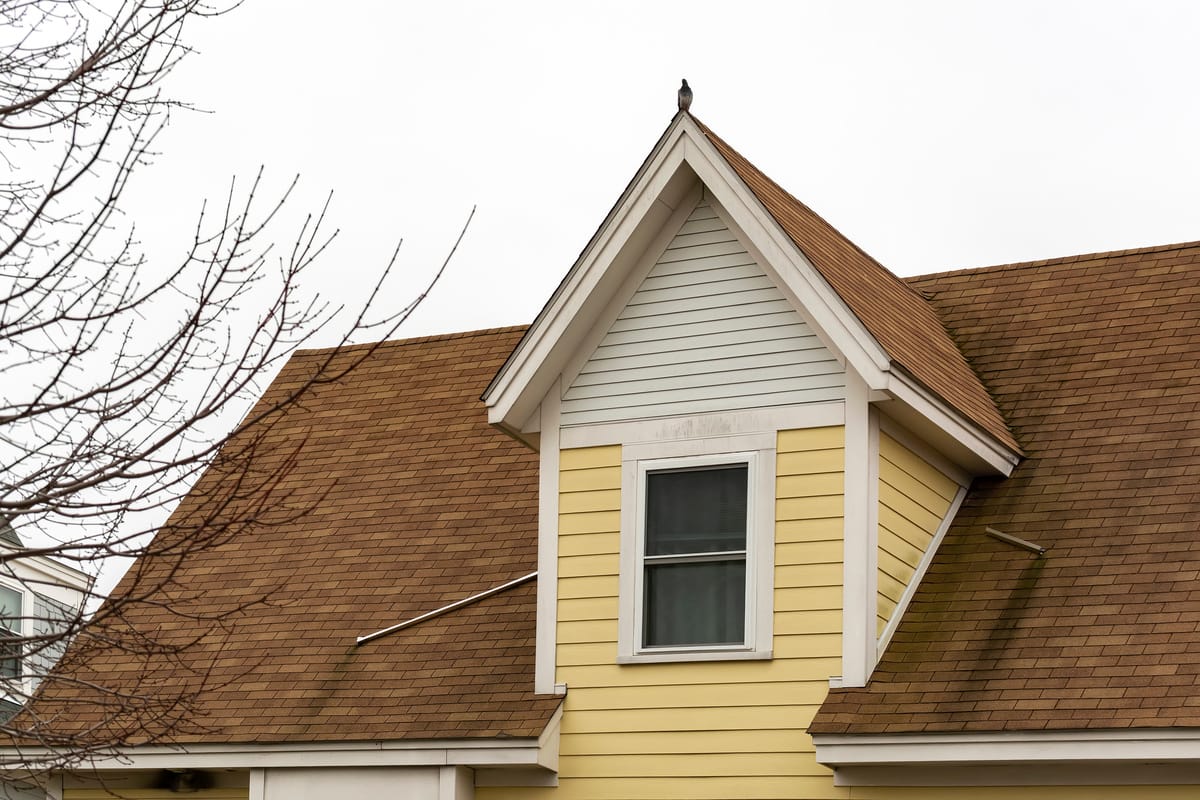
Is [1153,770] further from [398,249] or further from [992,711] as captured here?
[398,249]

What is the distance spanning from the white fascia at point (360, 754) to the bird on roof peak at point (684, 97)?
453 cm

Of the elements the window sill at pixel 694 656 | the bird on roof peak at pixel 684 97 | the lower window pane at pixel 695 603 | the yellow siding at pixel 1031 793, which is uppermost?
the bird on roof peak at pixel 684 97

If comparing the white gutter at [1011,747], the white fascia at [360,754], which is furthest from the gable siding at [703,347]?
the white gutter at [1011,747]

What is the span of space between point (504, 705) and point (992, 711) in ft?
12.1

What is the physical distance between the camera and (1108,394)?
13695mm

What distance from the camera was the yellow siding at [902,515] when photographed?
12.3 meters

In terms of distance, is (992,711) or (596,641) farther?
(596,641)

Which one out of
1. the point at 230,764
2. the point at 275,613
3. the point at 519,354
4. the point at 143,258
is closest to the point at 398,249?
the point at 143,258

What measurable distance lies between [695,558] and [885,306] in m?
2.80

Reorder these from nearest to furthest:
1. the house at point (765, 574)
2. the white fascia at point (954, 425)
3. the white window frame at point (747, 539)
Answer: the house at point (765, 574) < the white fascia at point (954, 425) < the white window frame at point (747, 539)

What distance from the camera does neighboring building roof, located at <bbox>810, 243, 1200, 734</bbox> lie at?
36.0 feet

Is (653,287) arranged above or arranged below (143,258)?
above

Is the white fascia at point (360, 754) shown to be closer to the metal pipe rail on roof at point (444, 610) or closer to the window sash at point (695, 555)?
the window sash at point (695, 555)

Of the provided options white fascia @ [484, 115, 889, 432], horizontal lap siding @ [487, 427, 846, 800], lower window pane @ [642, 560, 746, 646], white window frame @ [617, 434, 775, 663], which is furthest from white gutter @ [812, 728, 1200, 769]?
white fascia @ [484, 115, 889, 432]
